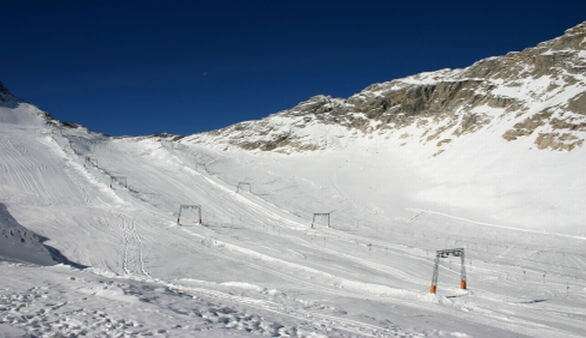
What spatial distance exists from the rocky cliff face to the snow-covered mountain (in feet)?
1.60

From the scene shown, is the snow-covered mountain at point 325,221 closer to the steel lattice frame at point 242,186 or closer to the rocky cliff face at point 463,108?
the steel lattice frame at point 242,186

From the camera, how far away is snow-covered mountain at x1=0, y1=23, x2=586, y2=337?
1486 cm

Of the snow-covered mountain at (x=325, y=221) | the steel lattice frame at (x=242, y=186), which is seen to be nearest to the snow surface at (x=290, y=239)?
the snow-covered mountain at (x=325, y=221)

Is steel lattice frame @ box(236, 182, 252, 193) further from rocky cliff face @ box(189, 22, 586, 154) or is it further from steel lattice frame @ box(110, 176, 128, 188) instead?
rocky cliff face @ box(189, 22, 586, 154)

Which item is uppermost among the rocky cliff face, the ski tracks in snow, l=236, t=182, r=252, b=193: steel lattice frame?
the rocky cliff face

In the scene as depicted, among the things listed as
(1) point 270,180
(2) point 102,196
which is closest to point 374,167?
(1) point 270,180

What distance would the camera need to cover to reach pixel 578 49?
96.1 metres

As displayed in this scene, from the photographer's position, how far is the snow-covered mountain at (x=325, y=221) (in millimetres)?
14859

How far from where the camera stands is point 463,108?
326ft

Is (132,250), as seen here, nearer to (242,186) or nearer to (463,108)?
(242,186)

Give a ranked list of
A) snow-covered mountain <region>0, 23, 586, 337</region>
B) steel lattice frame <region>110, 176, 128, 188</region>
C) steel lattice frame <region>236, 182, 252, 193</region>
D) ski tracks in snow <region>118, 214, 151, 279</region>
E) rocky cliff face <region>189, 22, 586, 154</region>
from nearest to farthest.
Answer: snow-covered mountain <region>0, 23, 586, 337</region>
ski tracks in snow <region>118, 214, 151, 279</region>
steel lattice frame <region>110, 176, 128, 188</region>
steel lattice frame <region>236, 182, 252, 193</region>
rocky cliff face <region>189, 22, 586, 154</region>

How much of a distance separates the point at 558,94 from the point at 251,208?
57.6 meters

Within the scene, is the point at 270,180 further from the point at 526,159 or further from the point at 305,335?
the point at 305,335

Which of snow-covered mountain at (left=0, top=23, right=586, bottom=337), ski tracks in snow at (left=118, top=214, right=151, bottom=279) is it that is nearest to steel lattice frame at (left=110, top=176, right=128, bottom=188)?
snow-covered mountain at (left=0, top=23, right=586, bottom=337)
